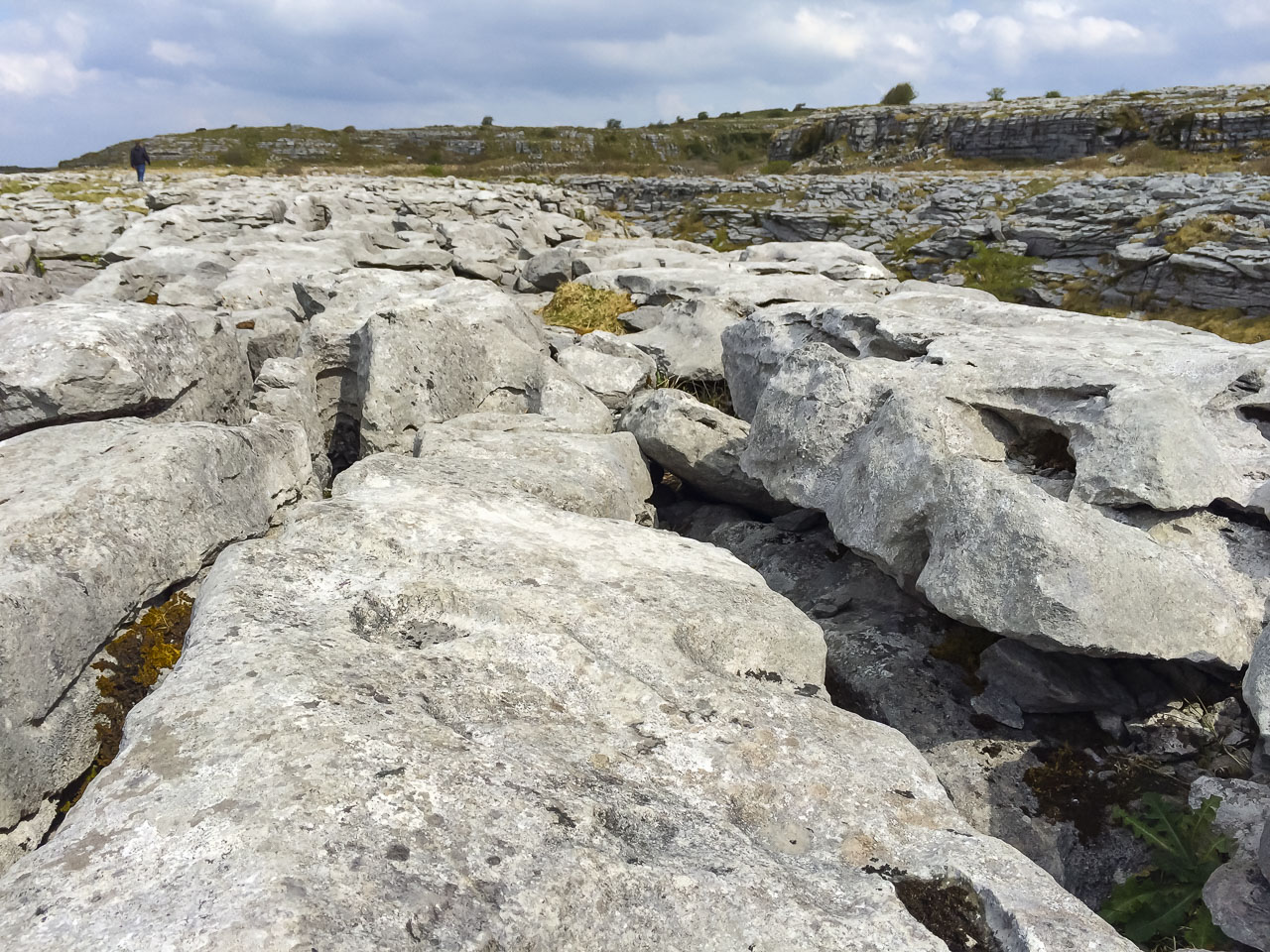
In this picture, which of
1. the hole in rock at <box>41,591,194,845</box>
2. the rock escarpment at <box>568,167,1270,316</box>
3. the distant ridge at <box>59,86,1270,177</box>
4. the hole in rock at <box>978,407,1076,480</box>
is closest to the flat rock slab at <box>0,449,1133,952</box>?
the hole in rock at <box>41,591,194,845</box>

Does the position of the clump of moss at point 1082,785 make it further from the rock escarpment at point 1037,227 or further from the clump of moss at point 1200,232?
the clump of moss at point 1200,232

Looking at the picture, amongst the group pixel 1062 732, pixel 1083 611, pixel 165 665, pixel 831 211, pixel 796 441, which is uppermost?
pixel 831 211

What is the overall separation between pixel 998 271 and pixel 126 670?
127 ft

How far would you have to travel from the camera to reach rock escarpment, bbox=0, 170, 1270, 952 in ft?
13.2

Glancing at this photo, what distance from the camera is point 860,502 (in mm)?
9047

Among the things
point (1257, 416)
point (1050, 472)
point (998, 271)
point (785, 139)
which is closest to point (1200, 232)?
point (998, 271)

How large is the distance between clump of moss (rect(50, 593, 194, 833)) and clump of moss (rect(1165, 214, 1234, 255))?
119 ft

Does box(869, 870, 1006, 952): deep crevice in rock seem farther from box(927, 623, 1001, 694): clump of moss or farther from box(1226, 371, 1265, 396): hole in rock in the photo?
box(1226, 371, 1265, 396): hole in rock

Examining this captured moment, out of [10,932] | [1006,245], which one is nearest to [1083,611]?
[10,932]

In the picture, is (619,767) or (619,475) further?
(619,475)

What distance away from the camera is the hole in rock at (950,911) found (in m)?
4.21

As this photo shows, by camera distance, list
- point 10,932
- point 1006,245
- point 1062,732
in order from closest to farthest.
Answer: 1. point 10,932
2. point 1062,732
3. point 1006,245

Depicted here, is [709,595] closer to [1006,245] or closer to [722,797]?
[722,797]

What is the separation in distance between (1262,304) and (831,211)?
26.1 metres
